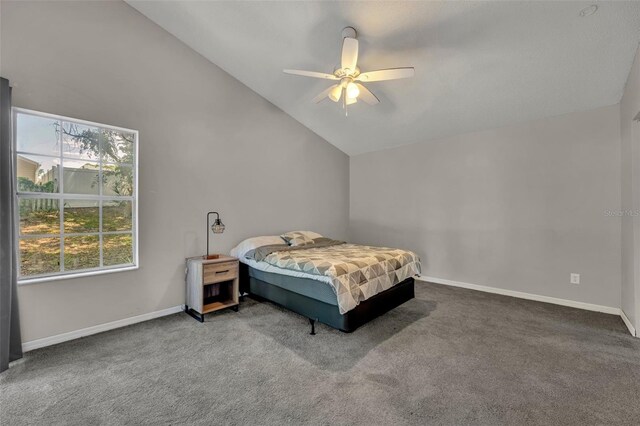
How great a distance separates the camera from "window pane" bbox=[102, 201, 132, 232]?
2867 mm

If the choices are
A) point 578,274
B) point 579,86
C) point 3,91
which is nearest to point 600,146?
point 579,86

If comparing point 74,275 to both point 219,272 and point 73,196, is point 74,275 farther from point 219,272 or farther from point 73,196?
point 219,272

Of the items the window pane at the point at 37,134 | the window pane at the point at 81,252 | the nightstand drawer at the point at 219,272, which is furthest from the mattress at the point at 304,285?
the window pane at the point at 37,134

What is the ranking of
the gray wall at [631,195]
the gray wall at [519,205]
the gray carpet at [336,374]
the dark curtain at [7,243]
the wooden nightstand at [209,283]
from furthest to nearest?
the gray wall at [519,205] → the wooden nightstand at [209,283] → the gray wall at [631,195] → the dark curtain at [7,243] → the gray carpet at [336,374]

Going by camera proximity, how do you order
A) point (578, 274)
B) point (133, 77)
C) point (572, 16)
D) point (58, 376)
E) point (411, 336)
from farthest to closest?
point (578, 274) < point (133, 77) < point (411, 336) < point (572, 16) < point (58, 376)

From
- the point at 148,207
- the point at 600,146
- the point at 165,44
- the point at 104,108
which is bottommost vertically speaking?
the point at 148,207

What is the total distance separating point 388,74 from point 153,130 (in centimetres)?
267

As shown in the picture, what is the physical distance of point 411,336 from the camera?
264 centimetres

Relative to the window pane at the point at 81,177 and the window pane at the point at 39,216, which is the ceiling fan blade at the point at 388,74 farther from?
the window pane at the point at 39,216

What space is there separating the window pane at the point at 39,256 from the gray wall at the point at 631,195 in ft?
18.4

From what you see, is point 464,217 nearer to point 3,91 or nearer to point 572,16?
point 572,16

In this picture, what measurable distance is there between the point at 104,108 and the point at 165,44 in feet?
3.61

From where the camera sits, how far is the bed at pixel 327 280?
2523 millimetres

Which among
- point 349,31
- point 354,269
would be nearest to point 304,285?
point 354,269
